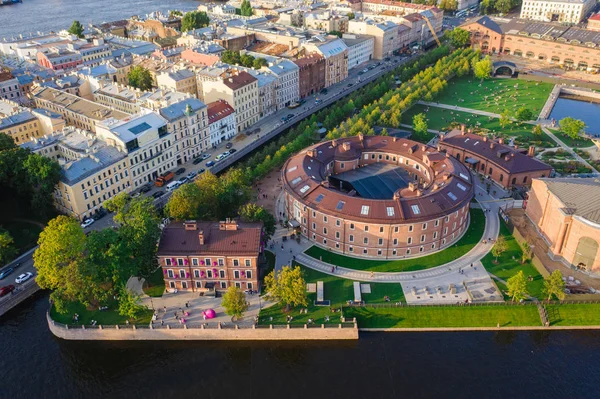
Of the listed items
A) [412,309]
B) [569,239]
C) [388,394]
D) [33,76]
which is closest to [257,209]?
[412,309]

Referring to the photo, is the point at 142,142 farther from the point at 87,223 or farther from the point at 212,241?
the point at 212,241

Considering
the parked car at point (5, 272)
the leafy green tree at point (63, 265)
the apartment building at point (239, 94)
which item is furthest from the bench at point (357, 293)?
the apartment building at point (239, 94)

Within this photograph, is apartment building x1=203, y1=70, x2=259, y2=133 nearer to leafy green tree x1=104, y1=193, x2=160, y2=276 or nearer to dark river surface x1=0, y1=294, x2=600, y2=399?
leafy green tree x1=104, y1=193, x2=160, y2=276

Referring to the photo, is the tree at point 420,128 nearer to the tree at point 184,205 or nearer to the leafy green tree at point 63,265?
the tree at point 184,205

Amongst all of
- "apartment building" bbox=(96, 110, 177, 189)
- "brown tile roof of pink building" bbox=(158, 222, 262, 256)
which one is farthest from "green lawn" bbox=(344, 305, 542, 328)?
"apartment building" bbox=(96, 110, 177, 189)

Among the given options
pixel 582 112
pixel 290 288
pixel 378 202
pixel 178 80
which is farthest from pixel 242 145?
pixel 582 112
